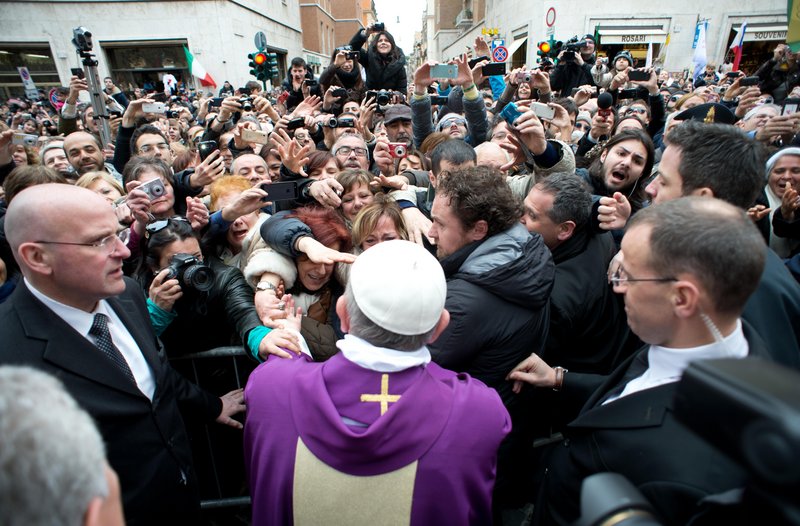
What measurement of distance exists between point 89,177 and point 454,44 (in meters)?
47.6

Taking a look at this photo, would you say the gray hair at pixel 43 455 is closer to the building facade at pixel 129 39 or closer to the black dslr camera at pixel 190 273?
the black dslr camera at pixel 190 273

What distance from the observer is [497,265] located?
1.99 metres

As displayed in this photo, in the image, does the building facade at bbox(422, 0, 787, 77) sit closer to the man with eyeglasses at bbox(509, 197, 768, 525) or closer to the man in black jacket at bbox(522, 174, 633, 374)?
the man in black jacket at bbox(522, 174, 633, 374)

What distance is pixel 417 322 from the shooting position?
1325 millimetres

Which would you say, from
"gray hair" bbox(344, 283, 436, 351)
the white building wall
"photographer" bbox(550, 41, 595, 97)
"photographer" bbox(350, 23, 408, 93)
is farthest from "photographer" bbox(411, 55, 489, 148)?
the white building wall

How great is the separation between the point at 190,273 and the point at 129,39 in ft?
89.3

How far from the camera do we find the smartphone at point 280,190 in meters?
2.70

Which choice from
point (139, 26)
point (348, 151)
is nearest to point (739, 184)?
point (348, 151)

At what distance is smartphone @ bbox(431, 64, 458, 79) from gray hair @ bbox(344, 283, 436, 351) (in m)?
4.55

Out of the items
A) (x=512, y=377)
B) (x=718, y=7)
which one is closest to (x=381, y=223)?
(x=512, y=377)

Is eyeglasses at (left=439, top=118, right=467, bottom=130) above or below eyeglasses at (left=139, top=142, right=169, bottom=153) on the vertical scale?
above

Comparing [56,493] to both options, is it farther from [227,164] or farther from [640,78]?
[640,78]

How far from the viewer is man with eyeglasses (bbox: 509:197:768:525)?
3.76ft

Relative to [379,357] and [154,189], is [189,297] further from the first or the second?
[379,357]
